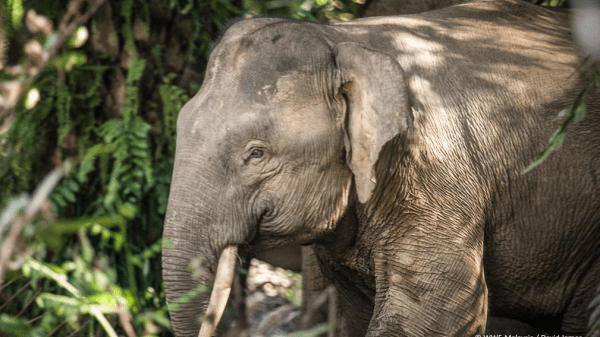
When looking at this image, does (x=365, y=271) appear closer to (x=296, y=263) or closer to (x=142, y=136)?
(x=296, y=263)

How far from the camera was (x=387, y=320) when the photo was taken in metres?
2.94

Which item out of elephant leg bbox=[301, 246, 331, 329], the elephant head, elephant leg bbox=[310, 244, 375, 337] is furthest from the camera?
elephant leg bbox=[301, 246, 331, 329]

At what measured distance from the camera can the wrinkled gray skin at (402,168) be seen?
108 inches

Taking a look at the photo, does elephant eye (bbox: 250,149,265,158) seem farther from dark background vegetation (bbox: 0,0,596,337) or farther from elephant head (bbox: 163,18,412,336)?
dark background vegetation (bbox: 0,0,596,337)

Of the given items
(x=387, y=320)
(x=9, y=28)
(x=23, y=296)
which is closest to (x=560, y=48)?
(x=387, y=320)

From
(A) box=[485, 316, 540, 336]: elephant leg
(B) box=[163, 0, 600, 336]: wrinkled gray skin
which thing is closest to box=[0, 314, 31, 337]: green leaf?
(B) box=[163, 0, 600, 336]: wrinkled gray skin

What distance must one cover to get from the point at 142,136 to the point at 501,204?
90.4 inches

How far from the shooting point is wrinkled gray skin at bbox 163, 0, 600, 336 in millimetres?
2740

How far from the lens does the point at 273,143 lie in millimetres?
2787

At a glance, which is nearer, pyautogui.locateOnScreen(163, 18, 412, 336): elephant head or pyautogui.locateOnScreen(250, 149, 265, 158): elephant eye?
pyautogui.locateOnScreen(163, 18, 412, 336): elephant head

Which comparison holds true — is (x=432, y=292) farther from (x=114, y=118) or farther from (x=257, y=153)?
(x=114, y=118)

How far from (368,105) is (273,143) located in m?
0.44

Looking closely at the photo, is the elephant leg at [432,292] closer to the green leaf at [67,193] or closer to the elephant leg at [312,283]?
the elephant leg at [312,283]

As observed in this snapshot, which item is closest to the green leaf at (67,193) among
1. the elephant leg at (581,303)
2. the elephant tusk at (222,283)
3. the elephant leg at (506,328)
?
the elephant tusk at (222,283)
